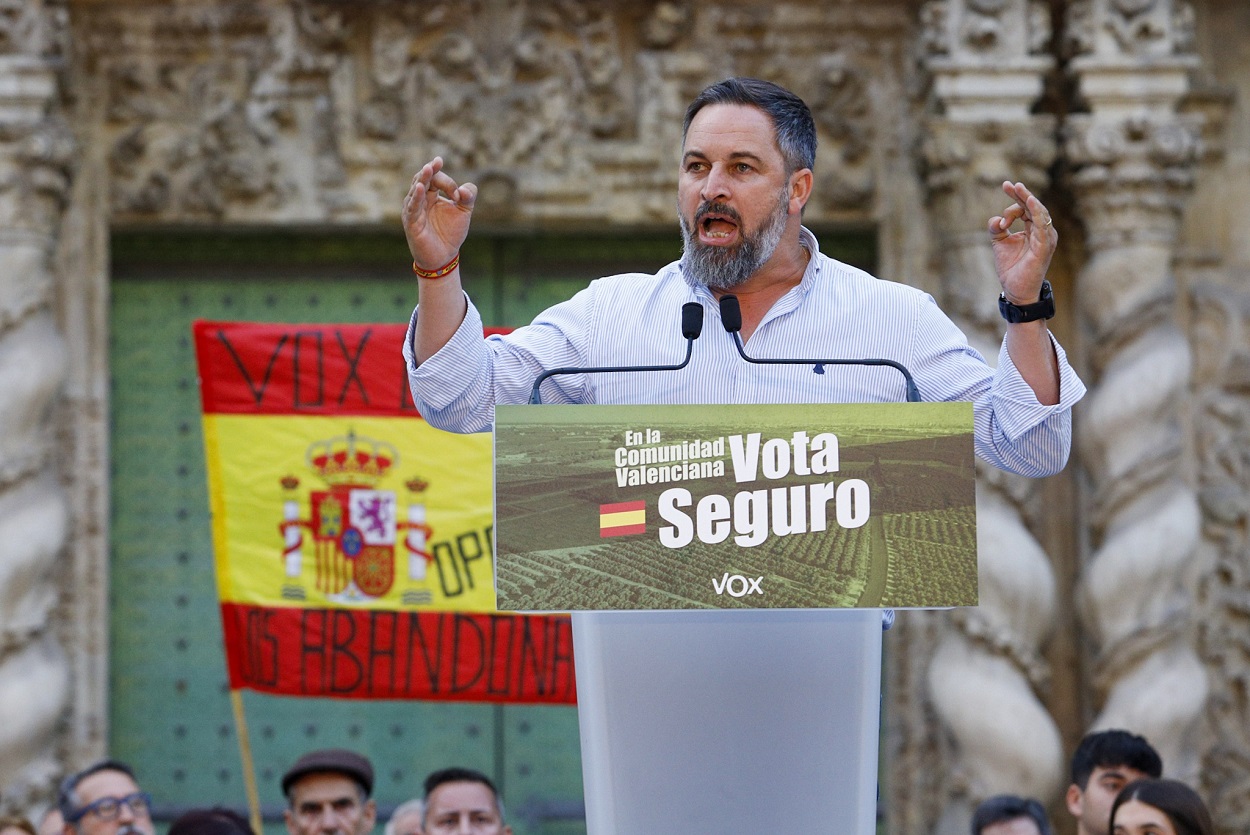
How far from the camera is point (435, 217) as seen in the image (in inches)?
95.3

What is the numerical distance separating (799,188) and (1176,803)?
220cm

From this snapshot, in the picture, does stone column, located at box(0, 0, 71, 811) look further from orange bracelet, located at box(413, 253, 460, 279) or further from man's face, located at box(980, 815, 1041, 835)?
orange bracelet, located at box(413, 253, 460, 279)

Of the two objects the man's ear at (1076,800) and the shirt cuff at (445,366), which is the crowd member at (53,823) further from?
the shirt cuff at (445,366)

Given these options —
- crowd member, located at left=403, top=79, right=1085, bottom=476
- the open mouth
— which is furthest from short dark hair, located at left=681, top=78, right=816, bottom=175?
the open mouth

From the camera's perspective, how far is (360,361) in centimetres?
626

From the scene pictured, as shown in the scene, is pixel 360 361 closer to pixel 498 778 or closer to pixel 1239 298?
pixel 498 778

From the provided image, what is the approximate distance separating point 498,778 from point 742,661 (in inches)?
215

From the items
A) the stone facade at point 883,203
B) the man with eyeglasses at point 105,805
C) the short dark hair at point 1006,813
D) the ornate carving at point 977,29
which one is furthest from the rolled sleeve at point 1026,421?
the ornate carving at point 977,29

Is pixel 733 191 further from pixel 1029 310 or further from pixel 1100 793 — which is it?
pixel 1100 793

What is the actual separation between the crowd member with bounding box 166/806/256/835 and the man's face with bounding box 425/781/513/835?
51 centimetres

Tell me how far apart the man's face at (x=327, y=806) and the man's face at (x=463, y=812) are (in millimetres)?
284

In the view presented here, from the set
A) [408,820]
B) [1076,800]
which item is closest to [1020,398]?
[1076,800]

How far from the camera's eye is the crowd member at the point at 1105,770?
16.6 ft

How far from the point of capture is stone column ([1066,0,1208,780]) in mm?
6832
